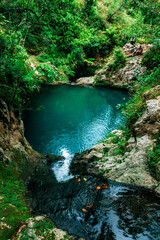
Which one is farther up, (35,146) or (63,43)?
(63,43)

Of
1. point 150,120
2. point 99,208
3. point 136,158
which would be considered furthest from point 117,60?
point 99,208

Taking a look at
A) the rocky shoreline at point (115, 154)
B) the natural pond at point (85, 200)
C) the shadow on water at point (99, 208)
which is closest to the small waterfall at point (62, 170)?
the natural pond at point (85, 200)

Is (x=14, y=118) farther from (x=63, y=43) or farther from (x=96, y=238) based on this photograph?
(x=63, y=43)

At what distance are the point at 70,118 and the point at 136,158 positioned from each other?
753 cm

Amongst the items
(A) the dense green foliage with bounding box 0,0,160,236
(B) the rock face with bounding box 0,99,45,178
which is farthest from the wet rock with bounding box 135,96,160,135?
(B) the rock face with bounding box 0,99,45,178

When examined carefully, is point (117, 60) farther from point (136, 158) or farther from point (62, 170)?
point (136, 158)

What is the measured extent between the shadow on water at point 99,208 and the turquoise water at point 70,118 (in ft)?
11.6

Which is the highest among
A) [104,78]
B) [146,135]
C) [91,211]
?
[104,78]

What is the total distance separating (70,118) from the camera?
10.9m

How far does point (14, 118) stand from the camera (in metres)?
5.76

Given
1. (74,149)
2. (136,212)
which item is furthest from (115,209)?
(74,149)

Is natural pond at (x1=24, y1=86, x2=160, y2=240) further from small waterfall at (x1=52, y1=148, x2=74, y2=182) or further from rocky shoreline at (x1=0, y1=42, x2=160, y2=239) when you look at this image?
rocky shoreline at (x1=0, y1=42, x2=160, y2=239)

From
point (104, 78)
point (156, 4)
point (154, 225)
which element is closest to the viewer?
point (154, 225)

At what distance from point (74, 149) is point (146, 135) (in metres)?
4.62
